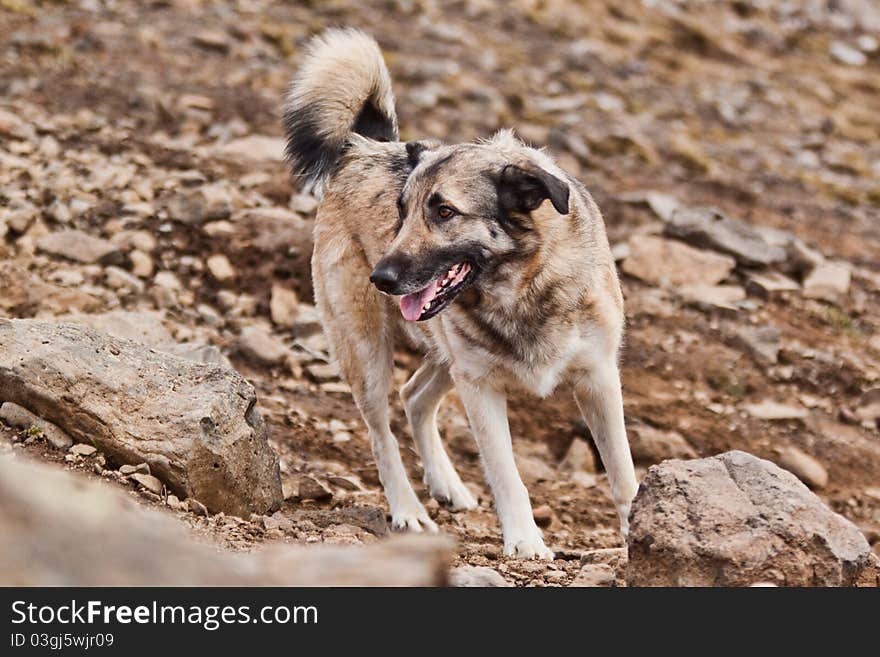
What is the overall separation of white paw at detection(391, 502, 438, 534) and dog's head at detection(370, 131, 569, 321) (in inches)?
59.8

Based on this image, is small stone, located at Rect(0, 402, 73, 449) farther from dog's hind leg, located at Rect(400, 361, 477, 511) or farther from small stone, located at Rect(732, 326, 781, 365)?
small stone, located at Rect(732, 326, 781, 365)

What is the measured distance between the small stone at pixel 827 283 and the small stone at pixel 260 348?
454 cm

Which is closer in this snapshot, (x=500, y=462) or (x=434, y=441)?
(x=500, y=462)

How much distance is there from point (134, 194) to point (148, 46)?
12.2ft

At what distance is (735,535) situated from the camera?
15.4ft

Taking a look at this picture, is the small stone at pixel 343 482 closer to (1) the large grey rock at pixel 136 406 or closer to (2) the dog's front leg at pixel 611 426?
(1) the large grey rock at pixel 136 406

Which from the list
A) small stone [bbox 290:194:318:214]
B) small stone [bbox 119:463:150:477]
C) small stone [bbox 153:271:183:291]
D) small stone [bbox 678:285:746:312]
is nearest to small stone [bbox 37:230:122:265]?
small stone [bbox 153:271:183:291]

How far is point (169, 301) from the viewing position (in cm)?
895

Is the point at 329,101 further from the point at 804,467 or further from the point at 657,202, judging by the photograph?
the point at 657,202

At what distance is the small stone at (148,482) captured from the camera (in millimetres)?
5633

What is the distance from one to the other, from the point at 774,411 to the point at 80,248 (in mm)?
5175

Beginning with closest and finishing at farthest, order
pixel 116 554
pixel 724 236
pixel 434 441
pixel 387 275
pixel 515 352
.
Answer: pixel 116 554 < pixel 387 275 < pixel 515 352 < pixel 434 441 < pixel 724 236

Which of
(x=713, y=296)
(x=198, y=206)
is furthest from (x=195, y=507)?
(x=713, y=296)

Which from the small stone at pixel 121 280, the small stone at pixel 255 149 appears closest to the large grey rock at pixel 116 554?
the small stone at pixel 121 280
